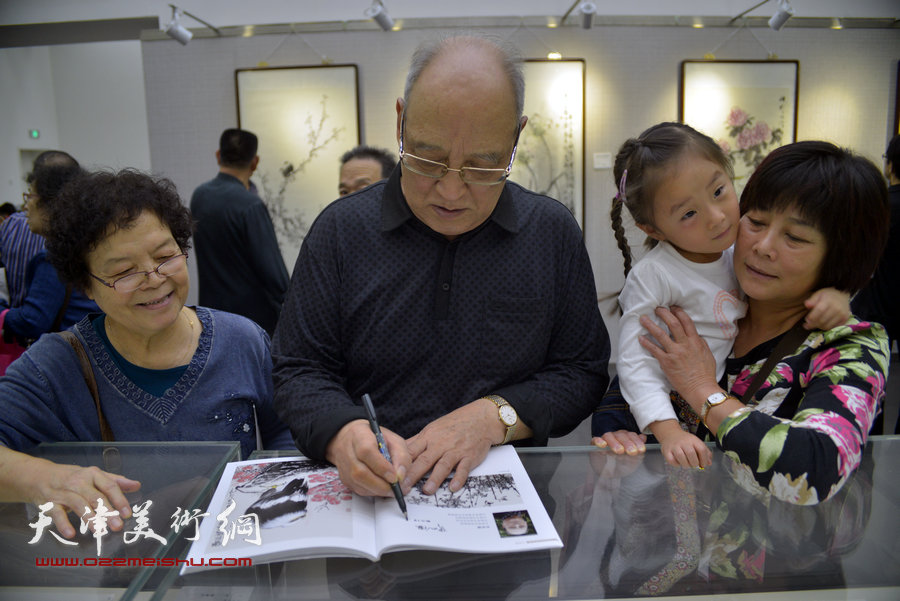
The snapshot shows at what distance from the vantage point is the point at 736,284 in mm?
1647

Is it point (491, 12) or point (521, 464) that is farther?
point (491, 12)

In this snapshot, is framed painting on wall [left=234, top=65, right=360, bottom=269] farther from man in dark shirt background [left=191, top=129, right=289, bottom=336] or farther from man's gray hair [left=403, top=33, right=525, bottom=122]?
man's gray hair [left=403, top=33, right=525, bottom=122]

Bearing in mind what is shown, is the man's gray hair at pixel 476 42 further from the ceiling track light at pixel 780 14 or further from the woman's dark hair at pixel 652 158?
the ceiling track light at pixel 780 14

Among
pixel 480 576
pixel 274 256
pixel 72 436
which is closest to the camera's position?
pixel 480 576

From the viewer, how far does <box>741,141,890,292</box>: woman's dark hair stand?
4.36 ft

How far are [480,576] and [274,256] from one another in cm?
354

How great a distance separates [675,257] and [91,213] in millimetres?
1588

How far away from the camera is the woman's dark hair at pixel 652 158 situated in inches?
61.6

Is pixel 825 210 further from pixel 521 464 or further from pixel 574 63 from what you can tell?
pixel 574 63

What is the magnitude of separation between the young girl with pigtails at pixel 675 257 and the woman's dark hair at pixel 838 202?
0.16 m

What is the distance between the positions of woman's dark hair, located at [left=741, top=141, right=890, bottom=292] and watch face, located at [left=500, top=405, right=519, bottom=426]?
0.79 m

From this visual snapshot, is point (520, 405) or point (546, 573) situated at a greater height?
point (520, 405)

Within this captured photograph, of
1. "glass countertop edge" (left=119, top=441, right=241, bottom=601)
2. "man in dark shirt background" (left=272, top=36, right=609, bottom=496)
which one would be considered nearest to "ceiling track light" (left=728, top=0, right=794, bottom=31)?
"man in dark shirt background" (left=272, top=36, right=609, bottom=496)

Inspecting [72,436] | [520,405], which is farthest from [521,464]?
[72,436]
